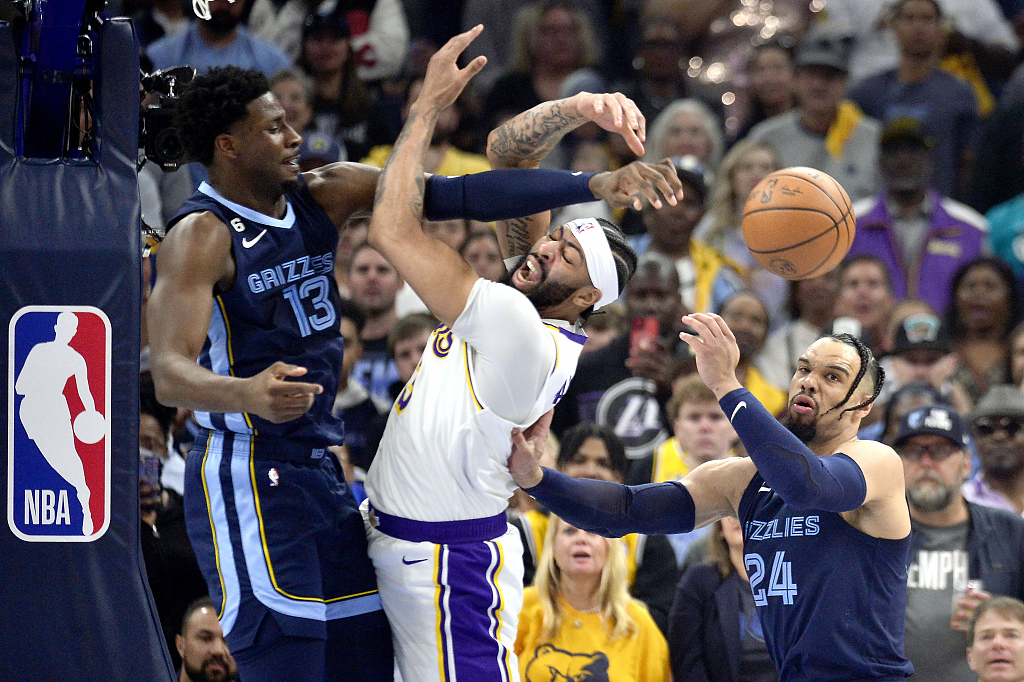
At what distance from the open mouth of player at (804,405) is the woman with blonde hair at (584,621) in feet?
4.74

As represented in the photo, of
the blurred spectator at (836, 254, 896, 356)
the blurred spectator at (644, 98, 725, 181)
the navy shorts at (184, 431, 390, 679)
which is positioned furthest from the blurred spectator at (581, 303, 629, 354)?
the navy shorts at (184, 431, 390, 679)

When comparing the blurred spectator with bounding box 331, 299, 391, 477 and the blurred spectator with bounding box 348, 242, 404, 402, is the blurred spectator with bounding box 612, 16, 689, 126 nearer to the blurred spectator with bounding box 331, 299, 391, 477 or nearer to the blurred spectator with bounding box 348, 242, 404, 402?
the blurred spectator with bounding box 348, 242, 404, 402

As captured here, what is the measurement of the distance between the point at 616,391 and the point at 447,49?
3354mm

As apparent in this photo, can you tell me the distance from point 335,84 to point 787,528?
18.0 feet

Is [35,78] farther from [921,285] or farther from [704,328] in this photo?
[921,285]

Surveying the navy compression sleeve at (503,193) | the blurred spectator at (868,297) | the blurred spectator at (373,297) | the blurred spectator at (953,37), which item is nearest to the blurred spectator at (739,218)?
the blurred spectator at (868,297)

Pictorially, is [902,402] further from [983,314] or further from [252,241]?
[252,241]

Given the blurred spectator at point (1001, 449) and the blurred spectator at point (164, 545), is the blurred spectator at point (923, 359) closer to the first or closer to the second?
the blurred spectator at point (1001, 449)

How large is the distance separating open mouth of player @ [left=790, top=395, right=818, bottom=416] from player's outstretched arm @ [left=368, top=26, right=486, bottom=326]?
4.49 feet

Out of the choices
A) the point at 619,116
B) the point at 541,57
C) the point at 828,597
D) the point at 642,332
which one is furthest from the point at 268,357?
the point at 541,57

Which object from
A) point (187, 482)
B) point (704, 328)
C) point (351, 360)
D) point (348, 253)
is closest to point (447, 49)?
point (704, 328)

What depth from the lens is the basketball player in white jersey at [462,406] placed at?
12.3ft

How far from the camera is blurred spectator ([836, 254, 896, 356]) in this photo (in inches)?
310

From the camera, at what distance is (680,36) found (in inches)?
372
